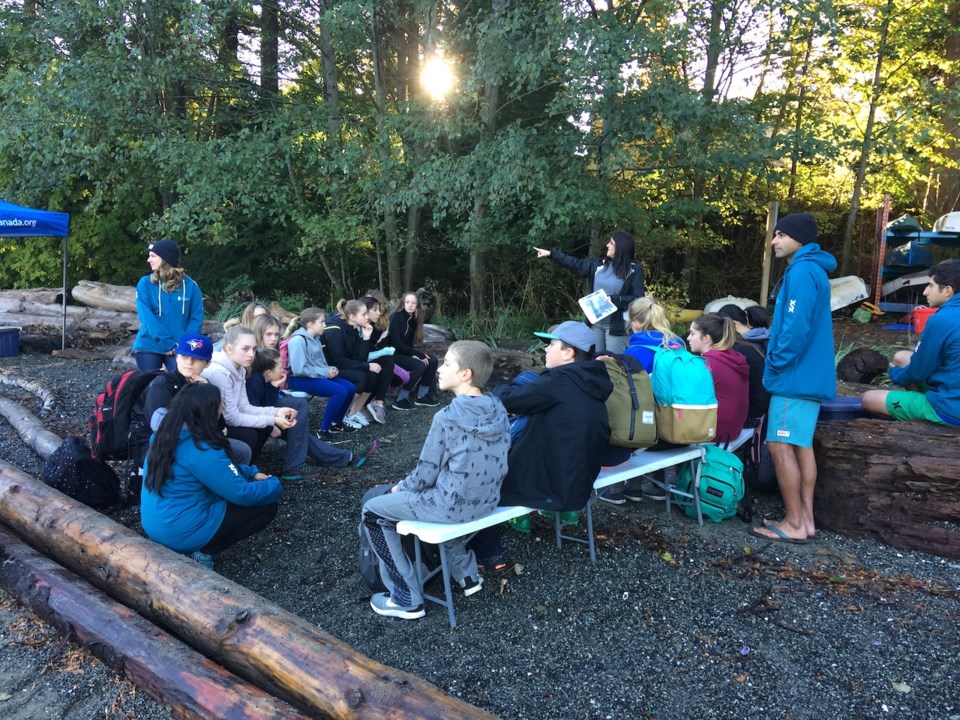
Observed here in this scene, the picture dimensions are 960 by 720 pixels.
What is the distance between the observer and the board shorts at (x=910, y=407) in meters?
4.68

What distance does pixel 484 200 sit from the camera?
9.91m

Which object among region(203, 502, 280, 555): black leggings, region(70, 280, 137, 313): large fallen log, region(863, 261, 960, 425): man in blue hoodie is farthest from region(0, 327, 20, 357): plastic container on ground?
region(863, 261, 960, 425): man in blue hoodie

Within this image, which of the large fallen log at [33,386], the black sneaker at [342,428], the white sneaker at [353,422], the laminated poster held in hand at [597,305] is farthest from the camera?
the large fallen log at [33,386]

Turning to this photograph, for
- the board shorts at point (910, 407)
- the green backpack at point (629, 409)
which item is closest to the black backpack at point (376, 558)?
the green backpack at point (629, 409)

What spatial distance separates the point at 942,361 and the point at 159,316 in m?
5.76

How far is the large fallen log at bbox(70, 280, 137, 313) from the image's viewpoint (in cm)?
1245

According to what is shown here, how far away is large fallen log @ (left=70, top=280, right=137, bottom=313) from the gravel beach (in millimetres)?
8807

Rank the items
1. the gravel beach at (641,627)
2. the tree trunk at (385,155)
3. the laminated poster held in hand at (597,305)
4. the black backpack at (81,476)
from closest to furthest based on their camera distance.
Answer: the gravel beach at (641,627) < the black backpack at (81,476) < the laminated poster held in hand at (597,305) < the tree trunk at (385,155)

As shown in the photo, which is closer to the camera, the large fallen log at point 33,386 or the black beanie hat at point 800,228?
the black beanie hat at point 800,228

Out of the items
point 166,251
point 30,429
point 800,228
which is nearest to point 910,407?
point 800,228

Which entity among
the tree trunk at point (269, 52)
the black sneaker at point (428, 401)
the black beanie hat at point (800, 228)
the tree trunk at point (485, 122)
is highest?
the tree trunk at point (269, 52)

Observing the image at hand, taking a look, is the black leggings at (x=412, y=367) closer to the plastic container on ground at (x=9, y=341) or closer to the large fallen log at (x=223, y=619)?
the large fallen log at (x=223, y=619)

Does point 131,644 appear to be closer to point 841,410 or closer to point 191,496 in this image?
point 191,496

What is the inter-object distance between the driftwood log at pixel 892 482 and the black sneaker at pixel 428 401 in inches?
168
